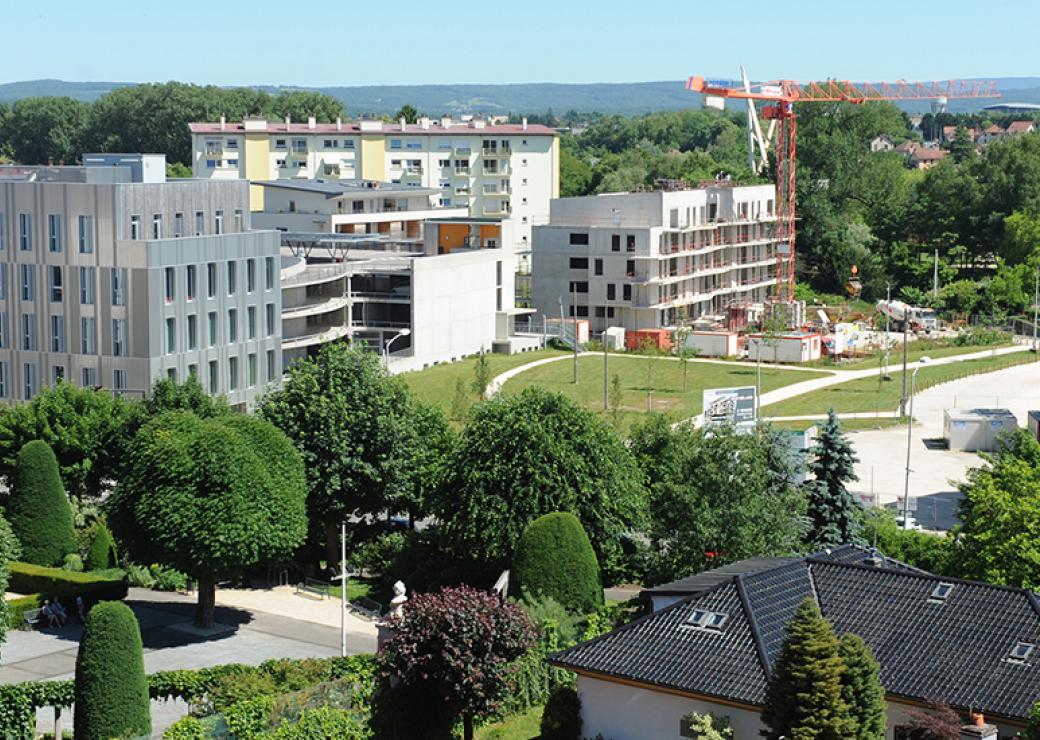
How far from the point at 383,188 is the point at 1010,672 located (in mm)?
97235

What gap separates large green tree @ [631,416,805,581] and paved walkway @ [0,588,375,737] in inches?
332

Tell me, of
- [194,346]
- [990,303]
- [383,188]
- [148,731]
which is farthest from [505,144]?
[148,731]

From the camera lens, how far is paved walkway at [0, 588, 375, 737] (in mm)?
40094

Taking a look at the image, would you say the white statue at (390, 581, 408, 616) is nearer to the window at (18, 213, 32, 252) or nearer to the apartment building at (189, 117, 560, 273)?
the window at (18, 213, 32, 252)

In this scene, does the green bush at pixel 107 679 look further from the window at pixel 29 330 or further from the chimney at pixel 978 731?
the window at pixel 29 330

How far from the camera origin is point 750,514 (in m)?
42.6

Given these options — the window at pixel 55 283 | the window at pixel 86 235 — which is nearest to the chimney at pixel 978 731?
the window at pixel 86 235

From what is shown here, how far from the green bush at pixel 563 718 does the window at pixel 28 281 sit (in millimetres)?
39790

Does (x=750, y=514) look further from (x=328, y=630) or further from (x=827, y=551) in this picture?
(x=328, y=630)

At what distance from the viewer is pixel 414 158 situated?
146000 mm

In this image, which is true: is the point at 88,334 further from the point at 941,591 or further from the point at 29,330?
the point at 941,591

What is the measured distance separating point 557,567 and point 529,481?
4.70 m

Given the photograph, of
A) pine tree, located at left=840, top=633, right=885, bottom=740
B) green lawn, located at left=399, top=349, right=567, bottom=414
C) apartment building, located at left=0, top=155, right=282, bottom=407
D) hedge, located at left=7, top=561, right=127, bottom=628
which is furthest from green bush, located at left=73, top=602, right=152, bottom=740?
green lawn, located at left=399, top=349, right=567, bottom=414

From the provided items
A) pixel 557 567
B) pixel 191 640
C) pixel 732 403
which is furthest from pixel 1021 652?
pixel 732 403
